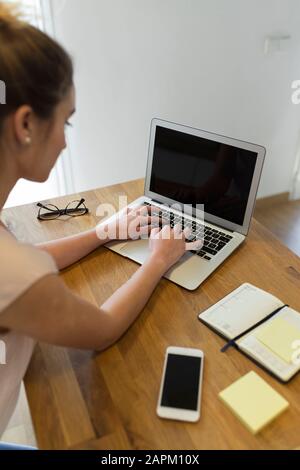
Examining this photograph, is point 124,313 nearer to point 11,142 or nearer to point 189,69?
point 11,142

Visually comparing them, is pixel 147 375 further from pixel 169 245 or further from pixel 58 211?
pixel 58 211

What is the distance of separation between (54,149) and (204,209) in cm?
53

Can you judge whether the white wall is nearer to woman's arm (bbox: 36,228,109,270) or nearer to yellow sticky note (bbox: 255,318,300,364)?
woman's arm (bbox: 36,228,109,270)

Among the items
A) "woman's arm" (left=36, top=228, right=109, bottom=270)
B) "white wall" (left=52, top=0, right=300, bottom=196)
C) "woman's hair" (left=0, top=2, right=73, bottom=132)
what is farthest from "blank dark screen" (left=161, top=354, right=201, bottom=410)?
"white wall" (left=52, top=0, right=300, bottom=196)

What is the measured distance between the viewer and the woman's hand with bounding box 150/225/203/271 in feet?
2.90

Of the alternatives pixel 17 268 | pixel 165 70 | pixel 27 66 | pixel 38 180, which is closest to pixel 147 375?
pixel 17 268

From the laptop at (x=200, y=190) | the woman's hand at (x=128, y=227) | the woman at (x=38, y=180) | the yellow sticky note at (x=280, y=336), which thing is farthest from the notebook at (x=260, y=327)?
the woman's hand at (x=128, y=227)

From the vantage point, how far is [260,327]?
748mm

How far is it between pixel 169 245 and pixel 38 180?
0.36 metres

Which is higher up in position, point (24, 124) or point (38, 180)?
point (24, 124)

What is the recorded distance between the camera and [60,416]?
62cm

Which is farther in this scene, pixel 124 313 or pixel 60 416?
pixel 124 313

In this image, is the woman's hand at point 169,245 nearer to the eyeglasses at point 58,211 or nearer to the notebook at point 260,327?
the notebook at point 260,327

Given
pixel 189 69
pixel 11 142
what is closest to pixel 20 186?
pixel 189 69
